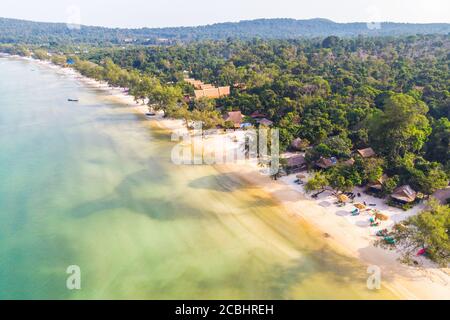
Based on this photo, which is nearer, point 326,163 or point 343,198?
point 343,198

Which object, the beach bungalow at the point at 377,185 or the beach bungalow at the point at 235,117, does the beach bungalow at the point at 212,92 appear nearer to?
the beach bungalow at the point at 235,117

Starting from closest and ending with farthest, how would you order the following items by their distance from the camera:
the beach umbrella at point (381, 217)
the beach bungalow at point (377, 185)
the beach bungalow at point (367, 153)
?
the beach umbrella at point (381, 217) → the beach bungalow at point (377, 185) → the beach bungalow at point (367, 153)

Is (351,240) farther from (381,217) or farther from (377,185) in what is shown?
(377,185)

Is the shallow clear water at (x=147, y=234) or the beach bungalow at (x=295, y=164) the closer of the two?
the shallow clear water at (x=147, y=234)

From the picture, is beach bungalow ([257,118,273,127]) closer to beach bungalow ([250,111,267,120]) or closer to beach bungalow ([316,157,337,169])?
beach bungalow ([250,111,267,120])

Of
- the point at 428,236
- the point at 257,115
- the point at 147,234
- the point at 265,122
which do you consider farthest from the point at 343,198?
the point at 257,115

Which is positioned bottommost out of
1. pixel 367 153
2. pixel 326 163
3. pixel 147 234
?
pixel 147 234

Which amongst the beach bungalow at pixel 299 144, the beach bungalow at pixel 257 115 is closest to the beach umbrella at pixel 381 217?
the beach bungalow at pixel 299 144
